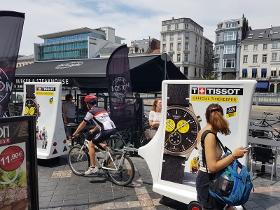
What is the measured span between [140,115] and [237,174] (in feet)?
18.1

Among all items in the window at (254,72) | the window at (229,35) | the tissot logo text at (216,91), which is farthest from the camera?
the window at (229,35)

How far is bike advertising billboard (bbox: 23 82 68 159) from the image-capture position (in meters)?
6.91

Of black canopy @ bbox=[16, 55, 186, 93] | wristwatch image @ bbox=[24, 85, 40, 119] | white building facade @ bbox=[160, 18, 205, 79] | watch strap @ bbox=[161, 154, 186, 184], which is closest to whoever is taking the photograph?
watch strap @ bbox=[161, 154, 186, 184]

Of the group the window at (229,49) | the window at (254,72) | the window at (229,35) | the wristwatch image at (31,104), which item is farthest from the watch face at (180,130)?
the window at (229,35)

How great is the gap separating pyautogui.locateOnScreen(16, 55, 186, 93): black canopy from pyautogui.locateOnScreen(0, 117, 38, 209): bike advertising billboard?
20.2 feet

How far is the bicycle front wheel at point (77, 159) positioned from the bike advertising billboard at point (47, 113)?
63 centimetres

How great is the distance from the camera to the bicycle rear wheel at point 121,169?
5.74 m

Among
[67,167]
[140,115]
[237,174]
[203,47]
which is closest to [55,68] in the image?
[140,115]

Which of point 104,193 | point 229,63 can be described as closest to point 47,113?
point 104,193

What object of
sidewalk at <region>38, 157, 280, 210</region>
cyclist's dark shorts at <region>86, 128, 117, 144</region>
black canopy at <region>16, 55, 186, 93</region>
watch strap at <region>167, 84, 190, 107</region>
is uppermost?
black canopy at <region>16, 55, 186, 93</region>

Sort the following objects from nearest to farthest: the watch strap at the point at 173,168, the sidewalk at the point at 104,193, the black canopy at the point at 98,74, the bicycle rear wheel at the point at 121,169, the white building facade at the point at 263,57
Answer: the watch strap at the point at 173,168 → the sidewalk at the point at 104,193 → the bicycle rear wheel at the point at 121,169 → the black canopy at the point at 98,74 → the white building facade at the point at 263,57

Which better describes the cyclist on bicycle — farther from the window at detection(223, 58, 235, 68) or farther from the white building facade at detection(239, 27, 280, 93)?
the window at detection(223, 58, 235, 68)

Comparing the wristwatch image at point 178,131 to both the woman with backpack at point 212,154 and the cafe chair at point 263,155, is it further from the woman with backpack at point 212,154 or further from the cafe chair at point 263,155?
the cafe chair at point 263,155

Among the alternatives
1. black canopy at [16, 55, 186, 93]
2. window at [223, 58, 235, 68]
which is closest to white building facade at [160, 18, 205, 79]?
window at [223, 58, 235, 68]
